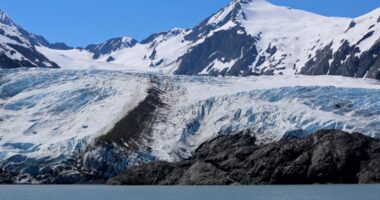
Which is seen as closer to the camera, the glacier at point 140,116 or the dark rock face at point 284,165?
the dark rock face at point 284,165

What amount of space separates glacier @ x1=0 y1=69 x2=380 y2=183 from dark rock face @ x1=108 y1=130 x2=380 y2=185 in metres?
5.75

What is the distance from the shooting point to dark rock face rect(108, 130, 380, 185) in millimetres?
83125

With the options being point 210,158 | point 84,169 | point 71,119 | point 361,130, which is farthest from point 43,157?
point 361,130

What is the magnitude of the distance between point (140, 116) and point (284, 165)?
94.3ft

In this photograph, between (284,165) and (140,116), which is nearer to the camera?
(284,165)

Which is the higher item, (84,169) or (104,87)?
(104,87)

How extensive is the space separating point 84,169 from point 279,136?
2613 centimetres

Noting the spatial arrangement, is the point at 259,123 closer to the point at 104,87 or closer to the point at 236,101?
the point at 236,101

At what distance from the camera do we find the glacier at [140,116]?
313 ft

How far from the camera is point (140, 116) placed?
347ft

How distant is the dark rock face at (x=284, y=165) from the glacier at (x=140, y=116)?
18.9 ft

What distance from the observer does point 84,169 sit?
3708 inches

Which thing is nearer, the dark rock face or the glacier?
the dark rock face

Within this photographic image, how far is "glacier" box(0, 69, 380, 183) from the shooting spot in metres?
95.2
